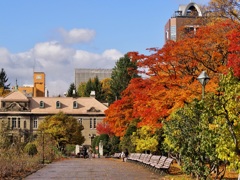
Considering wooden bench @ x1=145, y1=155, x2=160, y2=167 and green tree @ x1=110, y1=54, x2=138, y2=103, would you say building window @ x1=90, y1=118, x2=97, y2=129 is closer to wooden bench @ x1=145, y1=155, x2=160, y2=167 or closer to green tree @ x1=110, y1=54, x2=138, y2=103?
green tree @ x1=110, y1=54, x2=138, y2=103

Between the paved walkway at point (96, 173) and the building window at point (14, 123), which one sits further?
the building window at point (14, 123)

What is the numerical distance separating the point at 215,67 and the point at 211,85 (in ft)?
12.9

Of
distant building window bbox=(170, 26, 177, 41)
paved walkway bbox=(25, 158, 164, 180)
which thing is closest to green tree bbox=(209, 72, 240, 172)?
paved walkway bbox=(25, 158, 164, 180)

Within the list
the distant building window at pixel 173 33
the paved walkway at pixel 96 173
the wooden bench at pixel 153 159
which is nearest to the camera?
the paved walkway at pixel 96 173

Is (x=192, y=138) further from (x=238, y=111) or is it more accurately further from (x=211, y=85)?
(x=211, y=85)

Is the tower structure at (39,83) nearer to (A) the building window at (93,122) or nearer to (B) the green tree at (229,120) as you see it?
(A) the building window at (93,122)

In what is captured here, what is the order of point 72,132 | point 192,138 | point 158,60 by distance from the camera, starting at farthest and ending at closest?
point 72,132 < point 158,60 < point 192,138

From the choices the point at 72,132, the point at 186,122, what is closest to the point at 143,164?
the point at 186,122

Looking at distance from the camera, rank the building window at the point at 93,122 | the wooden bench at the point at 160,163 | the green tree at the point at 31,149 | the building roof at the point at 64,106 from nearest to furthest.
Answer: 1. the wooden bench at the point at 160,163
2. the green tree at the point at 31,149
3. the building roof at the point at 64,106
4. the building window at the point at 93,122

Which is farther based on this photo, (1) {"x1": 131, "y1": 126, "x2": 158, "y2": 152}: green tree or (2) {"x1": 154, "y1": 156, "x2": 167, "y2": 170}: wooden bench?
(1) {"x1": 131, "y1": 126, "x2": 158, "y2": 152}: green tree

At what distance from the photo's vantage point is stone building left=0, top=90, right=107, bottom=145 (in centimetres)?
9731

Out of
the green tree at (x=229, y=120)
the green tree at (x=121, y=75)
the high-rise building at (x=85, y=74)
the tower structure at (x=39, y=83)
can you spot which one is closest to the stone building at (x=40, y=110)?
the green tree at (x=121, y=75)

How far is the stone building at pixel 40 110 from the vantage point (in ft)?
319

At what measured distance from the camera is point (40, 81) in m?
128
